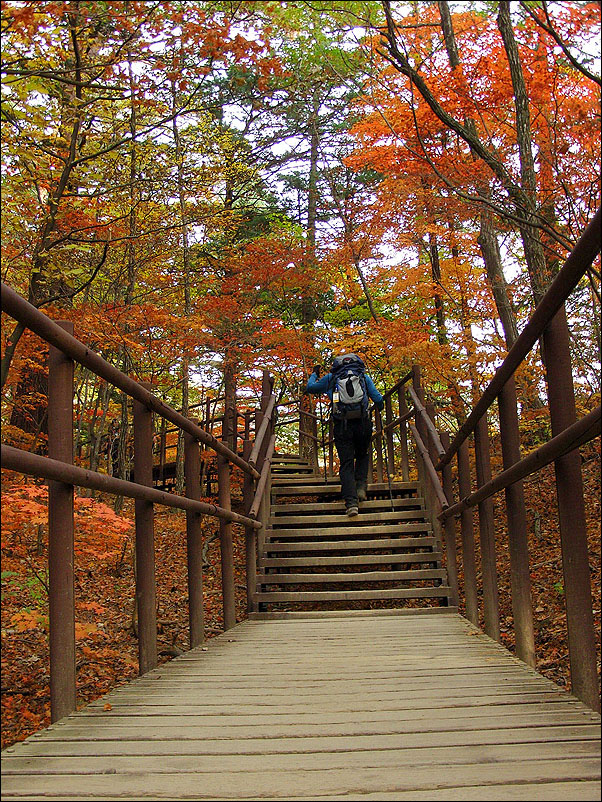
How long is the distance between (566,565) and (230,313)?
10.7 meters

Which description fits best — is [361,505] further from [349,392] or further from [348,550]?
[349,392]

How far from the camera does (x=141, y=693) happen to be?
9.53 feet

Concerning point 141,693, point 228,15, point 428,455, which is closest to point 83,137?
point 228,15

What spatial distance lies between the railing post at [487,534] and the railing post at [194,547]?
157cm

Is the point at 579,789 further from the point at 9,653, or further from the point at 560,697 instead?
the point at 9,653

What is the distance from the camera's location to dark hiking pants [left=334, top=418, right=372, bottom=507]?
804 centimetres

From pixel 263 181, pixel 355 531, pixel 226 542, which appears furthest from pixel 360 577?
pixel 263 181

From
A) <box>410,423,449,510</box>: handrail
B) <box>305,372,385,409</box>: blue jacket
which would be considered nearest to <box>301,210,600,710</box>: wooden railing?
<box>410,423,449,510</box>: handrail

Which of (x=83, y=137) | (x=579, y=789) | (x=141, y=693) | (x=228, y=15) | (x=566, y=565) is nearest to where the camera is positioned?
(x=579, y=789)

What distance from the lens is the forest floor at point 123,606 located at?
5.73 m

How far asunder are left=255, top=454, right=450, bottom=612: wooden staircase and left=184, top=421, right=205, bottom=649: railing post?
97.6 inches

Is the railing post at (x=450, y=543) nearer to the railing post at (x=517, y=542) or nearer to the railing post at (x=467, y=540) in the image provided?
the railing post at (x=467, y=540)

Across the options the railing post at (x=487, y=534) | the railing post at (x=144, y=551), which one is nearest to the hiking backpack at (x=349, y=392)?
the railing post at (x=487, y=534)

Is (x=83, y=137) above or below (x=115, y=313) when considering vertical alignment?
above
